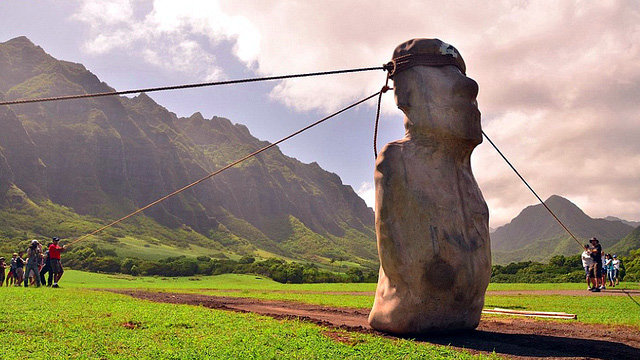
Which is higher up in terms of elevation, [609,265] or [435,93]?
[435,93]

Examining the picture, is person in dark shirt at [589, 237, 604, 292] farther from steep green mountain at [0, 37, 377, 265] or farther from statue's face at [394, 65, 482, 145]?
steep green mountain at [0, 37, 377, 265]

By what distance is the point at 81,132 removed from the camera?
6973 inches

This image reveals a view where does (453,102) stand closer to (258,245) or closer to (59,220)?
(59,220)

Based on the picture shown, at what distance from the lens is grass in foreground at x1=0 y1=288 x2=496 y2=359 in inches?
241

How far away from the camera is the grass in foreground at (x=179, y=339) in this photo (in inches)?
241

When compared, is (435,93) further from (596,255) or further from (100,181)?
(100,181)

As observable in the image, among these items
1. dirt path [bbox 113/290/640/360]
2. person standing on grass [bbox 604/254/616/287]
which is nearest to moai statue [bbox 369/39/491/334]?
dirt path [bbox 113/290/640/360]

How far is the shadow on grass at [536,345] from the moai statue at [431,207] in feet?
1.30

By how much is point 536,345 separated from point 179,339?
18.8 ft

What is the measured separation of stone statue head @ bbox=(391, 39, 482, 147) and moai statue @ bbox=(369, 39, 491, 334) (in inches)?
0.8

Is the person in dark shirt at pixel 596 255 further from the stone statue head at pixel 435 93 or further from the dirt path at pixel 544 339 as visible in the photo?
the stone statue head at pixel 435 93

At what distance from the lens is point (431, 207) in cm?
833

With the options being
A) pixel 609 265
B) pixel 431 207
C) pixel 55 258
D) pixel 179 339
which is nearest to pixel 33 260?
pixel 55 258

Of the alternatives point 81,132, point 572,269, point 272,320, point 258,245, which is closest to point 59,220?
point 81,132
